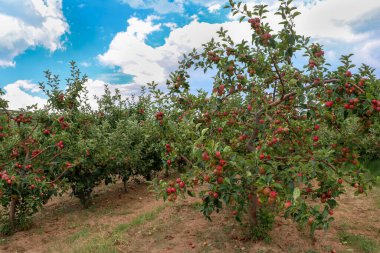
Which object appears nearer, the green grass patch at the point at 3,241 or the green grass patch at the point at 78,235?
the green grass patch at the point at 78,235

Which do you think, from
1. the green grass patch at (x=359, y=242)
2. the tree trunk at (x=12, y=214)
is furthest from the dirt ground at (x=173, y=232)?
the tree trunk at (x=12, y=214)

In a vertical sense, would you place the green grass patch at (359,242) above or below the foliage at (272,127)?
below

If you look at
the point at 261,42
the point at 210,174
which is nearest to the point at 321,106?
the point at 261,42

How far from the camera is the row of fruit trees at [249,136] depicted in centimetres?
379

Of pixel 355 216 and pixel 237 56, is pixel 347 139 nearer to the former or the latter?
pixel 237 56

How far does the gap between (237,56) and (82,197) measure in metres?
6.42

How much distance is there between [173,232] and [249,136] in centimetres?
241

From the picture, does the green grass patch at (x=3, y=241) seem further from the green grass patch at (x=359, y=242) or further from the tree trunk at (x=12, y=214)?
the green grass patch at (x=359, y=242)

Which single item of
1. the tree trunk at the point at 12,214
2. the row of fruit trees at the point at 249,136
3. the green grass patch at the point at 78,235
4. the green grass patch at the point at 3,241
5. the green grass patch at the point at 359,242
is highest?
the row of fruit trees at the point at 249,136

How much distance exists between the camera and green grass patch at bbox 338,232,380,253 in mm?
5234

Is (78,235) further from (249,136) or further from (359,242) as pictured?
(359,242)

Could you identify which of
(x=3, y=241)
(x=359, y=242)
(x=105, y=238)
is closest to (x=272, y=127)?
(x=359, y=242)

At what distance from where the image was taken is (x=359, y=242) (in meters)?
5.48

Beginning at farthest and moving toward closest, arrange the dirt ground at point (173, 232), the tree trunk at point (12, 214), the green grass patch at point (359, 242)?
1. the tree trunk at point (12, 214)
2. the dirt ground at point (173, 232)
3. the green grass patch at point (359, 242)
